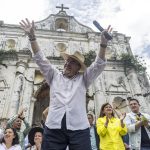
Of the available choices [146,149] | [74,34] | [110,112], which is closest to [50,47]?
[74,34]

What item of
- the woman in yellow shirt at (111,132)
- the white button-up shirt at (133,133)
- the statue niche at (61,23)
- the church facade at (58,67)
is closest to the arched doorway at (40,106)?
the church facade at (58,67)

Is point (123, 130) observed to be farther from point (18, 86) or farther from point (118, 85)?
point (118, 85)

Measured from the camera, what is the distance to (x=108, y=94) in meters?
12.9

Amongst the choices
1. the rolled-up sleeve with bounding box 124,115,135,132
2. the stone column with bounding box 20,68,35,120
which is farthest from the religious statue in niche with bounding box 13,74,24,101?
the rolled-up sleeve with bounding box 124,115,135,132

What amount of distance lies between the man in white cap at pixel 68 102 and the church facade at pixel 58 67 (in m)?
8.70

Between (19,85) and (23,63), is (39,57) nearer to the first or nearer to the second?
(19,85)

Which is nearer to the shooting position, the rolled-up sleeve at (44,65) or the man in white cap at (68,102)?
the man in white cap at (68,102)

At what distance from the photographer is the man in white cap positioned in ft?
7.34

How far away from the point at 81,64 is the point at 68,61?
0.17m

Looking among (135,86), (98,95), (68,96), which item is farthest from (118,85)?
(68,96)

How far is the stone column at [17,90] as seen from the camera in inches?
435

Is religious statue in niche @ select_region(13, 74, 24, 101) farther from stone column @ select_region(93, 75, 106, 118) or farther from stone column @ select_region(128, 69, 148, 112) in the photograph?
stone column @ select_region(128, 69, 148, 112)

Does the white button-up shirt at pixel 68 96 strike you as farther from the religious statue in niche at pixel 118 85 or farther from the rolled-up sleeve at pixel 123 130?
the religious statue in niche at pixel 118 85

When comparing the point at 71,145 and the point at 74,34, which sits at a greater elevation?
the point at 74,34
